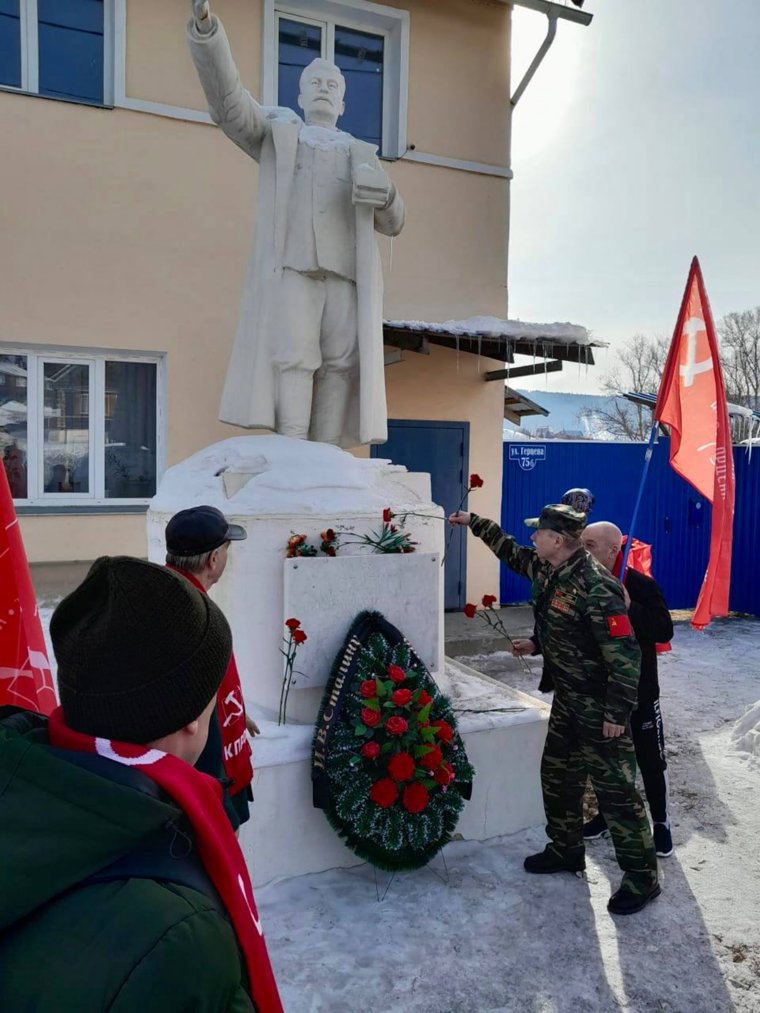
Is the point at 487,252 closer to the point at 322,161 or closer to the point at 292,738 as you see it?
the point at 322,161

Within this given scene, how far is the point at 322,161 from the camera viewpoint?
11.9 feet

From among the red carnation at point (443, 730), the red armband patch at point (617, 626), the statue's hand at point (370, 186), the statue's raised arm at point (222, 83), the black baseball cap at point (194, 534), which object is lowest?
the red carnation at point (443, 730)

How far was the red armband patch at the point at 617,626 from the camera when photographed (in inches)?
107

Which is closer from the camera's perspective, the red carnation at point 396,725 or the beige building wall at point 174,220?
the red carnation at point 396,725

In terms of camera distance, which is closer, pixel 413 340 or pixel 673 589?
pixel 413 340

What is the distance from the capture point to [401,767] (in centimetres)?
273

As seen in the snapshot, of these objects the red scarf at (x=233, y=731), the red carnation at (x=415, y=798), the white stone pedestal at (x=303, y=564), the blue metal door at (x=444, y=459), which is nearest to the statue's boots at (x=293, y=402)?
the white stone pedestal at (x=303, y=564)

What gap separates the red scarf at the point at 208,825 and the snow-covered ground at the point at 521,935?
4.98 feet

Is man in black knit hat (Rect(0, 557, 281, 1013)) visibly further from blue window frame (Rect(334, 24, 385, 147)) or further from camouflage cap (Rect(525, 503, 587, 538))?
blue window frame (Rect(334, 24, 385, 147))

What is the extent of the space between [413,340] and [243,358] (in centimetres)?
309

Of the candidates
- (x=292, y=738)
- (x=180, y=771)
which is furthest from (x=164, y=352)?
(x=180, y=771)

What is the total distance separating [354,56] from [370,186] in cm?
484

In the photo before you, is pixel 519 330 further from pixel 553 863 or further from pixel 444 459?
pixel 553 863

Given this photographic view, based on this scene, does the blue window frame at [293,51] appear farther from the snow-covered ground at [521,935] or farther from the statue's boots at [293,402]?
the snow-covered ground at [521,935]
